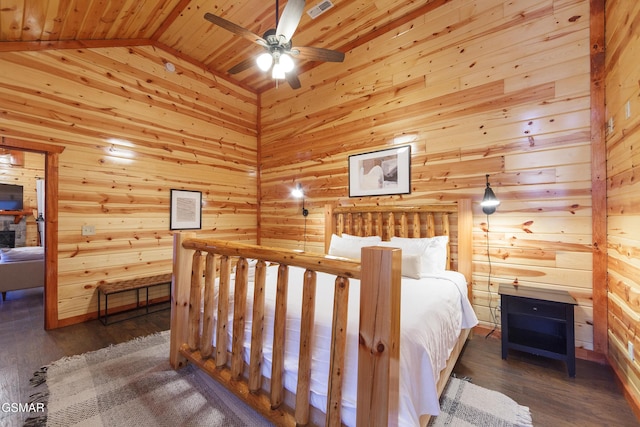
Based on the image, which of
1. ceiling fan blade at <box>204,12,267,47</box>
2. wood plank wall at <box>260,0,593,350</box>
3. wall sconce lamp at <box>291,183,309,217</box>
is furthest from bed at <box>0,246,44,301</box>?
wood plank wall at <box>260,0,593,350</box>

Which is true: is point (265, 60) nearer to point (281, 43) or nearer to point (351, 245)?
point (281, 43)

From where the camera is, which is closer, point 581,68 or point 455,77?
point 581,68

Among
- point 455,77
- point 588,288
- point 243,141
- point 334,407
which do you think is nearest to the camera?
point 334,407

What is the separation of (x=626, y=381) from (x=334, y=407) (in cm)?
211

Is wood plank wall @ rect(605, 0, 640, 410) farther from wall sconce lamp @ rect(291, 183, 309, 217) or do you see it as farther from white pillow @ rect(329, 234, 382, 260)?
wall sconce lamp @ rect(291, 183, 309, 217)

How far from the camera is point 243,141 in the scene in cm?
463

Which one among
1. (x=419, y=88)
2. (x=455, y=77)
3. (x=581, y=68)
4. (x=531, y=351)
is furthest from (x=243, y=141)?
(x=531, y=351)

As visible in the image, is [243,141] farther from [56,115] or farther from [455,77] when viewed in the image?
[455,77]

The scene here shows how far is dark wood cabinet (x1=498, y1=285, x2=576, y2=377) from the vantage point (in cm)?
198

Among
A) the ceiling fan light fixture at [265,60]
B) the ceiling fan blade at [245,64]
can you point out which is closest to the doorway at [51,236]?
the ceiling fan blade at [245,64]

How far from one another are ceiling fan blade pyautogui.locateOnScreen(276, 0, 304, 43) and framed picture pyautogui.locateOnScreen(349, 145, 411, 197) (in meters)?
1.70

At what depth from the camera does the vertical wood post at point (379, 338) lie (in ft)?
3.16

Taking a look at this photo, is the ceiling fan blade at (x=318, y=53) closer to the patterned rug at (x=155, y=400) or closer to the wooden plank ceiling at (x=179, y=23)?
the wooden plank ceiling at (x=179, y=23)

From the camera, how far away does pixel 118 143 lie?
3.30 meters
